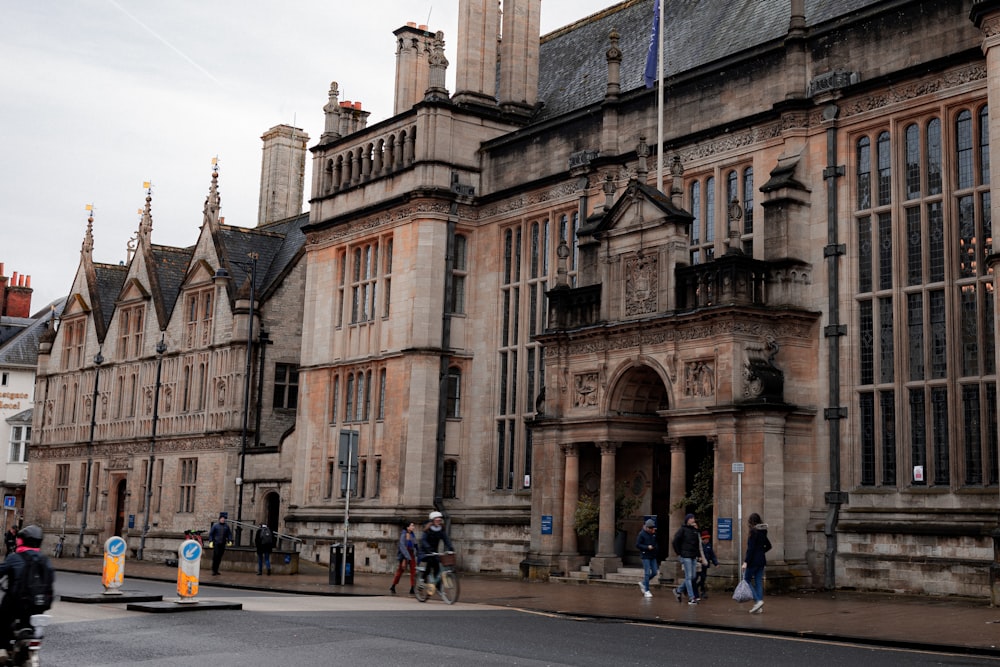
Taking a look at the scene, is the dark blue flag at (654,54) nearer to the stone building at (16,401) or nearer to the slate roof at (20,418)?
the stone building at (16,401)

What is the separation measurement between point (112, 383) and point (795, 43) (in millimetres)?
38540

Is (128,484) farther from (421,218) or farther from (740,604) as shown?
(740,604)

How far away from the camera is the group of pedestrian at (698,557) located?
21.3 m

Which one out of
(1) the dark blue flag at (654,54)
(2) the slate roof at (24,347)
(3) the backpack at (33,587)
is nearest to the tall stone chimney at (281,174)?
(2) the slate roof at (24,347)

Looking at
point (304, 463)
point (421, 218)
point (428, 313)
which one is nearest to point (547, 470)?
point (428, 313)

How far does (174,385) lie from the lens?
51531 mm

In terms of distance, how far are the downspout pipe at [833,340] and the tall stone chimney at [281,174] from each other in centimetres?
3887

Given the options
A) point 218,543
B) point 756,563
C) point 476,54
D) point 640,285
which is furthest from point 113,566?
point 476,54

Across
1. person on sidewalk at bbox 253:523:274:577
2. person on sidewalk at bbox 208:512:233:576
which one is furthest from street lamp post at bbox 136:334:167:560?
person on sidewalk at bbox 253:523:274:577

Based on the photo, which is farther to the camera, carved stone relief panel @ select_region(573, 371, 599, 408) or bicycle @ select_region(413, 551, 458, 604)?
carved stone relief panel @ select_region(573, 371, 599, 408)

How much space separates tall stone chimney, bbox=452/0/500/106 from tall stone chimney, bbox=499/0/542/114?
1.29ft

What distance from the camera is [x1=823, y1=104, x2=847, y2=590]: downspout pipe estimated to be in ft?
83.4

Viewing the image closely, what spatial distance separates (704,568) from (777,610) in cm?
224

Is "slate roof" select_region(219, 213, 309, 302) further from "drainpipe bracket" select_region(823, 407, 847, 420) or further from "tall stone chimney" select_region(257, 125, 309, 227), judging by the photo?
"drainpipe bracket" select_region(823, 407, 847, 420)
